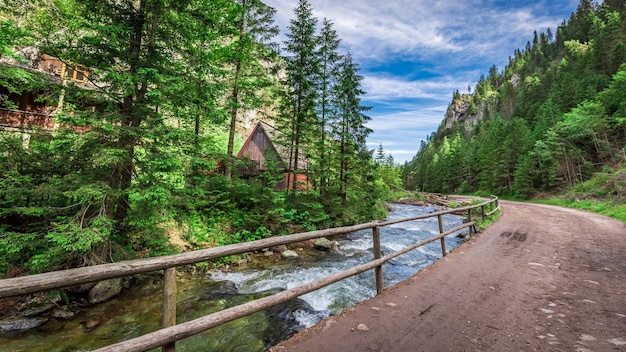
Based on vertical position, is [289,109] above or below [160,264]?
above

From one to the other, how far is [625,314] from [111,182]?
9658 mm

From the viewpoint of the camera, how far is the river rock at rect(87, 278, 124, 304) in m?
5.61

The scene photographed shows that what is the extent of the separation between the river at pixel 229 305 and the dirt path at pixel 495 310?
183 cm

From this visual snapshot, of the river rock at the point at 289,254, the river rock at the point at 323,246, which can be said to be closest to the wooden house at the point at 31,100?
the river rock at the point at 289,254

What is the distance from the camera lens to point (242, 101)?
39.2 ft

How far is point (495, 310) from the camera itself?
142 inches

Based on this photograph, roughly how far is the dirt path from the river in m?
1.83

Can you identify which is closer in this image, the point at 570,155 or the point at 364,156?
the point at 364,156

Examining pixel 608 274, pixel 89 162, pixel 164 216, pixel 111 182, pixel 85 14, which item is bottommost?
pixel 608 274

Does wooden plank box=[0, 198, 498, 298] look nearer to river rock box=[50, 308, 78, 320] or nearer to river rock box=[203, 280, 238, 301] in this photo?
river rock box=[203, 280, 238, 301]

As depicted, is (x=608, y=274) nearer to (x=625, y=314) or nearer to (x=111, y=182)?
(x=625, y=314)

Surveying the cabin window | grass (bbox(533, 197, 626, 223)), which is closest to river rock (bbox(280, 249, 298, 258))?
the cabin window

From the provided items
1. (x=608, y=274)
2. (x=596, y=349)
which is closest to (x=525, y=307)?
(x=596, y=349)

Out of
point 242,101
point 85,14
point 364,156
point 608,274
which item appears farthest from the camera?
point 364,156
